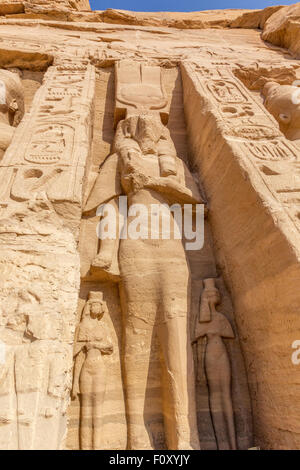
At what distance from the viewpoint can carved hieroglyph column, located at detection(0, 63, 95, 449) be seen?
177 centimetres

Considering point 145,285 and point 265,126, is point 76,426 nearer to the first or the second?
point 145,285

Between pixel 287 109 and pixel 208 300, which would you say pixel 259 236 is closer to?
pixel 208 300

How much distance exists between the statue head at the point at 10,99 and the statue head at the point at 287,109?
3.57 meters

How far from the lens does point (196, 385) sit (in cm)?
271

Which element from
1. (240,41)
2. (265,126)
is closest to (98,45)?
(240,41)

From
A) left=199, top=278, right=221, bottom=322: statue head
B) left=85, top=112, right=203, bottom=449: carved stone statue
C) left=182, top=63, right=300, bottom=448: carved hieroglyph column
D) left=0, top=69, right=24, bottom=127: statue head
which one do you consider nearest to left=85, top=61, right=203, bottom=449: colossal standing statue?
left=85, top=112, right=203, bottom=449: carved stone statue

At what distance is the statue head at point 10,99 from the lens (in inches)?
178

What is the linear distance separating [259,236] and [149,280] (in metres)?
0.99

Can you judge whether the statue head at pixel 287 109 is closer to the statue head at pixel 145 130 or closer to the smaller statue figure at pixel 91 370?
the statue head at pixel 145 130

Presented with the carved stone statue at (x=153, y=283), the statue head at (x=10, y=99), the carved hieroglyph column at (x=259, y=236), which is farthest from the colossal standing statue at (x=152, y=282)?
the statue head at (x=10, y=99)

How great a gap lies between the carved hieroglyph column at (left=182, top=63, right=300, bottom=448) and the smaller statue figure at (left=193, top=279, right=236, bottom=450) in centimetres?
18

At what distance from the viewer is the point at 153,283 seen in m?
2.96

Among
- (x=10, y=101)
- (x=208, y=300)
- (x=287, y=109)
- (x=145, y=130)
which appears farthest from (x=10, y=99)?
(x=208, y=300)

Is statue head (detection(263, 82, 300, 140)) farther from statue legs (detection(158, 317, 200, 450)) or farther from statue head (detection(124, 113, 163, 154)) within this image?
statue legs (detection(158, 317, 200, 450))
